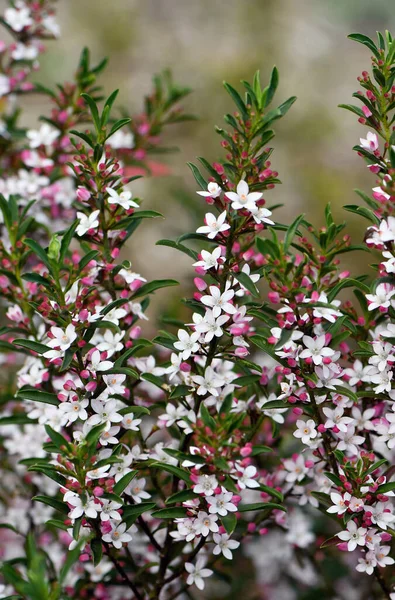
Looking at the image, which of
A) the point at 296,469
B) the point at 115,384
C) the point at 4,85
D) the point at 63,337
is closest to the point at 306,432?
the point at 296,469

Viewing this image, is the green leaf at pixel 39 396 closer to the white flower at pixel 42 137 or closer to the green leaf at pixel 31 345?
the green leaf at pixel 31 345

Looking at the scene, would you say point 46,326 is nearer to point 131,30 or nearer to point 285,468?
point 285,468

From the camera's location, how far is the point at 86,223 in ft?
4.56

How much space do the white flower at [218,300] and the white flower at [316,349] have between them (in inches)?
5.7

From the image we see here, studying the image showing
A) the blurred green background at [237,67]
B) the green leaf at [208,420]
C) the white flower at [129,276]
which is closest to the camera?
the green leaf at [208,420]

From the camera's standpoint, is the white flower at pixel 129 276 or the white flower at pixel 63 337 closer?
the white flower at pixel 63 337

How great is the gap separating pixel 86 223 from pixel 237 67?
12.1 feet

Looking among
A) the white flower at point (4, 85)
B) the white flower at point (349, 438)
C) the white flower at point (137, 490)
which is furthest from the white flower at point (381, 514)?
the white flower at point (4, 85)

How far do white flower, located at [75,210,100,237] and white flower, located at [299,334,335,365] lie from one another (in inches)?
18.4

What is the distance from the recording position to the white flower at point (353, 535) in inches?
50.5

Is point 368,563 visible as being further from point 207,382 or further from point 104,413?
point 104,413

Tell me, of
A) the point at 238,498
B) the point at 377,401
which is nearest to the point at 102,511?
the point at 238,498

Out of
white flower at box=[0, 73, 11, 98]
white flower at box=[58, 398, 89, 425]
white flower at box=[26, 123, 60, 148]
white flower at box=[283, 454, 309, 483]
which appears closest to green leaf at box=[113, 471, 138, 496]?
white flower at box=[58, 398, 89, 425]

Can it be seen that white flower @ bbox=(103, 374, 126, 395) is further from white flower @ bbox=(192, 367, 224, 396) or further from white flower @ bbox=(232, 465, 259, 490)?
white flower @ bbox=(232, 465, 259, 490)
